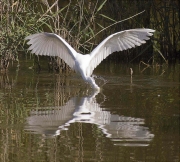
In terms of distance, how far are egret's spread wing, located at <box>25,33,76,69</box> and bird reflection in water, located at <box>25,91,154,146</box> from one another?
1790mm

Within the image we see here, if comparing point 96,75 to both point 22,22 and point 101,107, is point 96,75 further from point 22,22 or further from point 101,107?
point 101,107

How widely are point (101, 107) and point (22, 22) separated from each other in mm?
3627

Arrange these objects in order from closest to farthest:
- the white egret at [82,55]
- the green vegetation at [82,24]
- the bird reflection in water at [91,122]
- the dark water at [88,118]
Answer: the dark water at [88,118], the bird reflection in water at [91,122], the white egret at [82,55], the green vegetation at [82,24]

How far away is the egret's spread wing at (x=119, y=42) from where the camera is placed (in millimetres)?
9984

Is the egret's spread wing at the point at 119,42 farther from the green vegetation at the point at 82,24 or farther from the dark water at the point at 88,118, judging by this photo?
the green vegetation at the point at 82,24

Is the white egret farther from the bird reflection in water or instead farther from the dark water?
the bird reflection in water

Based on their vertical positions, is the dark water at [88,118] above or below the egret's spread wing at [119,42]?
below

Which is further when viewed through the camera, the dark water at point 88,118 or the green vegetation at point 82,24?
the green vegetation at point 82,24

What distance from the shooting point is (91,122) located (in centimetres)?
693

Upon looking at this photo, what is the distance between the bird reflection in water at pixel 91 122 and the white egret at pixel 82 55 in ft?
5.52

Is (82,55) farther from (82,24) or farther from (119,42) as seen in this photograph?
(82,24)


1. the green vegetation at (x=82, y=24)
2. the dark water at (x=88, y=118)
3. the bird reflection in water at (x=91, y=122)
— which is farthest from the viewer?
the green vegetation at (x=82, y=24)

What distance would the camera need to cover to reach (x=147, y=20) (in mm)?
13703

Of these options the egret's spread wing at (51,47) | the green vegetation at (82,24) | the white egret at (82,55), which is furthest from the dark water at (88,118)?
the green vegetation at (82,24)
